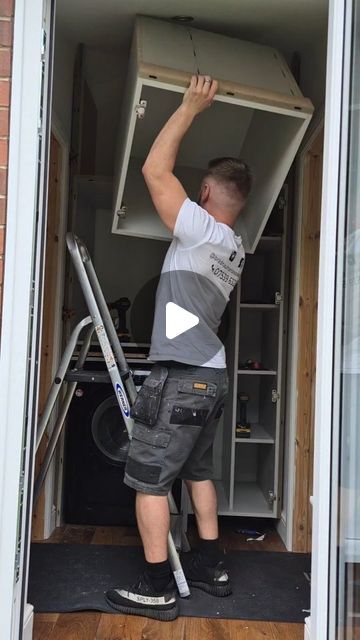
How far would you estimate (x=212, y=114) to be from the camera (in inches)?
100

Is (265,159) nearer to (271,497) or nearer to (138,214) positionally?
(138,214)

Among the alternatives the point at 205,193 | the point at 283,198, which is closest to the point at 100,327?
the point at 205,193

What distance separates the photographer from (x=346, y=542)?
1605 millimetres

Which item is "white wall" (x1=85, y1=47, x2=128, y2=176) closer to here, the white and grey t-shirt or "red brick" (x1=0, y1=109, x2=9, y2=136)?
the white and grey t-shirt

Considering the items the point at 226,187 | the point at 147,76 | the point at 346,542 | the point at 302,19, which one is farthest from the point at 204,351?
the point at 302,19

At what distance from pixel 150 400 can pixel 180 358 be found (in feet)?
0.62

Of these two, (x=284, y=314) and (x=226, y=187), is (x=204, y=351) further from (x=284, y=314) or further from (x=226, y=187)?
(x=284, y=314)

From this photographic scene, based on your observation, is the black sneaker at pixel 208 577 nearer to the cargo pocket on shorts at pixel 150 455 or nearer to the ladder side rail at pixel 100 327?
the cargo pocket on shorts at pixel 150 455

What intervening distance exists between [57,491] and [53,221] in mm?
1398

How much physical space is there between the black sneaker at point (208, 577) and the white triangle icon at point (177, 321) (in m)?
0.93

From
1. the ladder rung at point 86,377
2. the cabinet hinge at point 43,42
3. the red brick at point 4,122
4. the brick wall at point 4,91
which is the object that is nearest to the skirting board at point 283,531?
the ladder rung at point 86,377

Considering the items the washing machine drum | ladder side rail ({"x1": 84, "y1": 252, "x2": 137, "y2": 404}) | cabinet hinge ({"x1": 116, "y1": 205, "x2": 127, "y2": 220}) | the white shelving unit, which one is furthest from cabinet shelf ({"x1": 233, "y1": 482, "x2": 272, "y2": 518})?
cabinet hinge ({"x1": 116, "y1": 205, "x2": 127, "y2": 220})

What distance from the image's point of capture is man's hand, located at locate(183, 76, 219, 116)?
1.99 meters

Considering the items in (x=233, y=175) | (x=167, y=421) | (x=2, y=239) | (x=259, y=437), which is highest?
(x=233, y=175)
